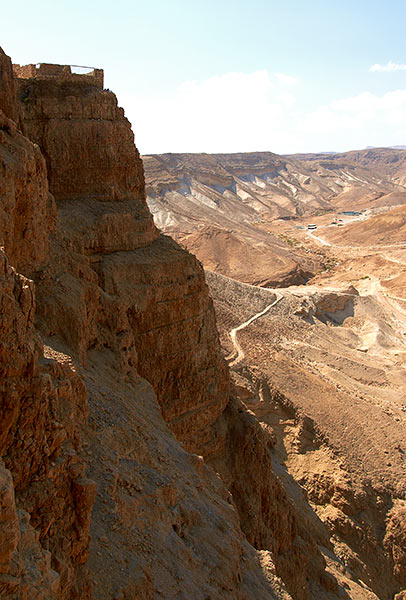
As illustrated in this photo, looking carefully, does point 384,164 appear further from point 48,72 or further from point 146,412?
point 146,412

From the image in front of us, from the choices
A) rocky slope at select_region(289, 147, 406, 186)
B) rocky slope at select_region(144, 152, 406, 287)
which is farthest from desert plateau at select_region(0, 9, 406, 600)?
rocky slope at select_region(289, 147, 406, 186)

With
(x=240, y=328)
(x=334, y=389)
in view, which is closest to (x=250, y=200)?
(x=240, y=328)

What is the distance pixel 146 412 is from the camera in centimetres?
1167

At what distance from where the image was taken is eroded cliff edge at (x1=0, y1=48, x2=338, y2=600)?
20.2 feet

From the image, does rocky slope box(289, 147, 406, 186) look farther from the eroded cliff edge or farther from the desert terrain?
the eroded cliff edge

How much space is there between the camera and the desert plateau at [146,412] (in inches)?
248

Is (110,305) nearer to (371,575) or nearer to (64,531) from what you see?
(64,531)

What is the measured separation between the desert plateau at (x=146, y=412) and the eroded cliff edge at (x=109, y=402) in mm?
37

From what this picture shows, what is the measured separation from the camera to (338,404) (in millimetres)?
25062

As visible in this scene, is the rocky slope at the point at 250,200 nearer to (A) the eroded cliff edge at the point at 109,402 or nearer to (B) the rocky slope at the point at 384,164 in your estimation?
(B) the rocky slope at the point at 384,164

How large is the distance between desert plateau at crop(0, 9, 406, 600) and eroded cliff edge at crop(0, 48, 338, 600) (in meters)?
0.04

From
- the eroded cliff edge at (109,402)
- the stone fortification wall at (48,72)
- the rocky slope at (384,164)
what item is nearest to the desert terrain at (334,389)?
the eroded cliff edge at (109,402)

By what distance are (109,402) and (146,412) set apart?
4.73ft

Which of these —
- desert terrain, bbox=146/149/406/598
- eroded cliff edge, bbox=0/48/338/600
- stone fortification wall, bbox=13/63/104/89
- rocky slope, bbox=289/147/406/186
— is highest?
rocky slope, bbox=289/147/406/186
